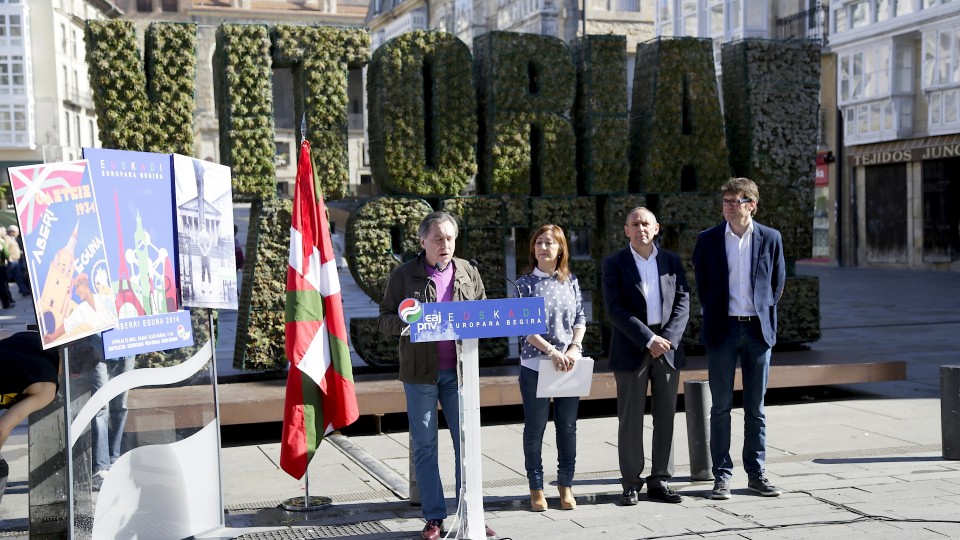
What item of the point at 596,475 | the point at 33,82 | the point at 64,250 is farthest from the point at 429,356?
the point at 33,82

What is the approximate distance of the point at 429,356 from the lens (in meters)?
5.95

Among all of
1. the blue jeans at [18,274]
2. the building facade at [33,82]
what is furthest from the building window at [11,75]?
the blue jeans at [18,274]

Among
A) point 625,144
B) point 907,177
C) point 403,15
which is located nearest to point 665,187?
point 625,144

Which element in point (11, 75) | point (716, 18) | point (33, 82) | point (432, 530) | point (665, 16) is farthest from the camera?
point (33, 82)

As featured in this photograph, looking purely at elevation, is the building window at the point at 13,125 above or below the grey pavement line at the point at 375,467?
above

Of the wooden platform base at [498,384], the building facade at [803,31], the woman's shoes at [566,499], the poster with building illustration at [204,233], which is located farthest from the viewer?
the building facade at [803,31]

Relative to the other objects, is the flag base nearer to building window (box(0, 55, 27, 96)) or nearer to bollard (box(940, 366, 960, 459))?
bollard (box(940, 366, 960, 459))

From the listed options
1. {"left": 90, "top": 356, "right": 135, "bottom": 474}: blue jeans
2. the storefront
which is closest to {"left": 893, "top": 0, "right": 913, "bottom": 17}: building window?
the storefront

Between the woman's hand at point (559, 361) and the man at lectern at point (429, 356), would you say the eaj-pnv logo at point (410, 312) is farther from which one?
the woman's hand at point (559, 361)

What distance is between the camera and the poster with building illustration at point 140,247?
17.8ft

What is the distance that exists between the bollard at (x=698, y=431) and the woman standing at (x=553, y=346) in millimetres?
1169

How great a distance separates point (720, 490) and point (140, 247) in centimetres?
372

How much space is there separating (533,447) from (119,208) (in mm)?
2670

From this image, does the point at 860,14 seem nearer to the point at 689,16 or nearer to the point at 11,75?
the point at 689,16
